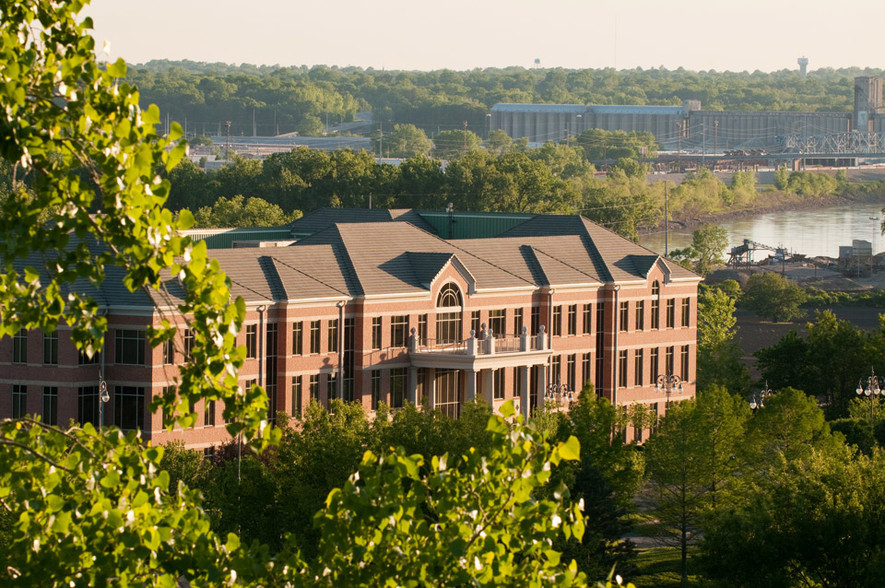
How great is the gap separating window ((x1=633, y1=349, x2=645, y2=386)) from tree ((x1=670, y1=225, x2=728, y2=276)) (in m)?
59.8

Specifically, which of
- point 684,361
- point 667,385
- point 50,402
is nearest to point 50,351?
point 50,402

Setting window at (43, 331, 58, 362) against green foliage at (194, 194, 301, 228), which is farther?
green foliage at (194, 194, 301, 228)

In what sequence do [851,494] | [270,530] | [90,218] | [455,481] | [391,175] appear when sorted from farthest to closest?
[391,175] → [270,530] → [851,494] → [455,481] → [90,218]

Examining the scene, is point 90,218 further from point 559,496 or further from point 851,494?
point 851,494

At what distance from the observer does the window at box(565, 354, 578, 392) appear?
68.8 meters

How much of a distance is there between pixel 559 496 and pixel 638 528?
39.2 metres

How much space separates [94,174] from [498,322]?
176 ft

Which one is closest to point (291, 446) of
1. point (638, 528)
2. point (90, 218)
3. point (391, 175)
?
point (638, 528)

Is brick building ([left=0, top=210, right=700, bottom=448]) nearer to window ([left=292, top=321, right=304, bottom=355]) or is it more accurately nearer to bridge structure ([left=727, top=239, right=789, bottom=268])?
window ([left=292, top=321, right=304, bottom=355])

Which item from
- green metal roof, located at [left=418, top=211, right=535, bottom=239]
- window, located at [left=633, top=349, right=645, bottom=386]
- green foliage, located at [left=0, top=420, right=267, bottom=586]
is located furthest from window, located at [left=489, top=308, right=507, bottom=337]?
green foliage, located at [left=0, top=420, right=267, bottom=586]

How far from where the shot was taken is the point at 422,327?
63.9m

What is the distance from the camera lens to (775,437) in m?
55.8

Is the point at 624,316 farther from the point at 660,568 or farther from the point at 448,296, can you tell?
the point at 660,568

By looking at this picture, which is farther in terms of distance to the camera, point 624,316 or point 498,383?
point 624,316
